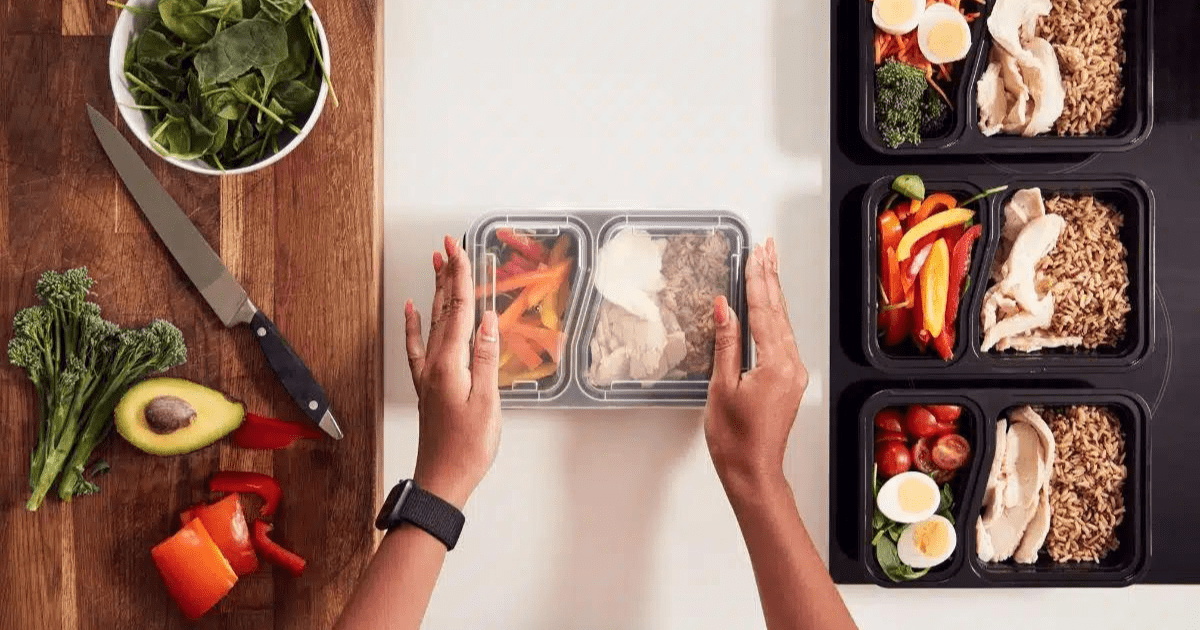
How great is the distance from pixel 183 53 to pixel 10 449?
813mm

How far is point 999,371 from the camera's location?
5.20 ft

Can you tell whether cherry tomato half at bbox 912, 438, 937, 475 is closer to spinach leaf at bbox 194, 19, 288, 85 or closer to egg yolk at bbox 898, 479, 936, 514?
egg yolk at bbox 898, 479, 936, 514

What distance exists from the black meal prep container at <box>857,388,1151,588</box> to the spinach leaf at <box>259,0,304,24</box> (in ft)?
4.12

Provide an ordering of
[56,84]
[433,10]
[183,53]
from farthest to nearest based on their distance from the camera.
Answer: [433,10] → [56,84] → [183,53]

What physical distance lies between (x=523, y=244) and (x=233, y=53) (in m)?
0.57

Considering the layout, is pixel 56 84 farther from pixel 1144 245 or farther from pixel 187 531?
pixel 1144 245

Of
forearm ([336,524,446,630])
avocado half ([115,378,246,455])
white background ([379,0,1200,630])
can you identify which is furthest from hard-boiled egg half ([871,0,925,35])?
avocado half ([115,378,246,455])

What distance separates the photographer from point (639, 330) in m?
1.47

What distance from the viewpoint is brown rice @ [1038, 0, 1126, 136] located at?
155cm

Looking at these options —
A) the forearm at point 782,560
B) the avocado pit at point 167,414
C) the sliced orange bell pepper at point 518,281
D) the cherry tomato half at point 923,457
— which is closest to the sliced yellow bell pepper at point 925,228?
the cherry tomato half at point 923,457

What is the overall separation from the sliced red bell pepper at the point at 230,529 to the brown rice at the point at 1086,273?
159 cm

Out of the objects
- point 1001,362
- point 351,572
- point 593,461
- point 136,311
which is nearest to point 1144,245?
point 1001,362

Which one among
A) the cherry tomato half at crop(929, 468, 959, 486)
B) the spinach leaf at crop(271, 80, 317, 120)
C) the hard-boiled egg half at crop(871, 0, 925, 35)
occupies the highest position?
the hard-boiled egg half at crop(871, 0, 925, 35)

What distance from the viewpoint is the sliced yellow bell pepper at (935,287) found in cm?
155
